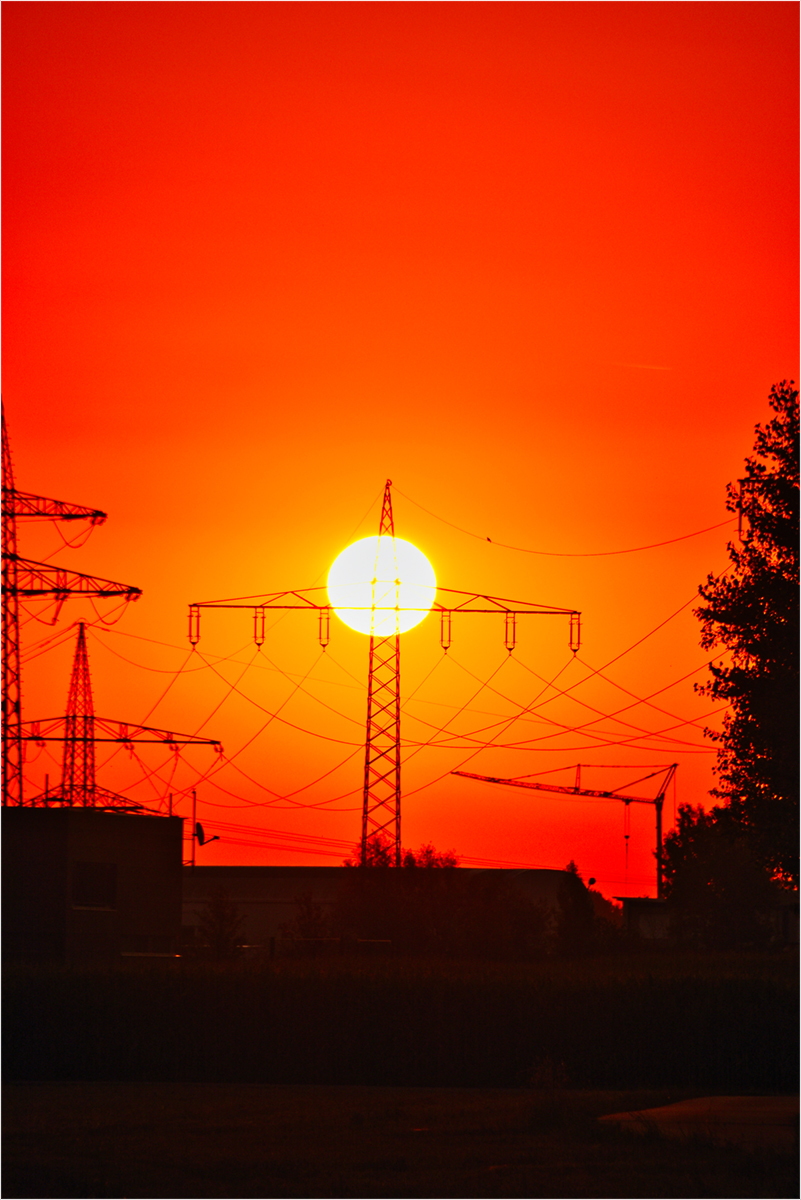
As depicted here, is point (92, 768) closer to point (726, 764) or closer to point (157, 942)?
point (157, 942)

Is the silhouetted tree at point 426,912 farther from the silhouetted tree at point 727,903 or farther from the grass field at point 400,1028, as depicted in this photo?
the grass field at point 400,1028

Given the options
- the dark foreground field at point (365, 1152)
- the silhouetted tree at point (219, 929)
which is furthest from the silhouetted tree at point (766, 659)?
the silhouetted tree at point (219, 929)

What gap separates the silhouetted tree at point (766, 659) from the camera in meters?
24.2

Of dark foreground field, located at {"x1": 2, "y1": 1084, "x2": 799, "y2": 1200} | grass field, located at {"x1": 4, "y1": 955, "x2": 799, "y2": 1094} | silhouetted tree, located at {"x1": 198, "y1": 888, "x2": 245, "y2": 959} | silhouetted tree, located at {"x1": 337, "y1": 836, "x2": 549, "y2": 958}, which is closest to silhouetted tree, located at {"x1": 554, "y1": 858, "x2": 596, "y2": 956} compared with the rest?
silhouetted tree, located at {"x1": 337, "y1": 836, "x2": 549, "y2": 958}

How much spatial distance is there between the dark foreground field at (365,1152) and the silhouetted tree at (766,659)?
5926 millimetres

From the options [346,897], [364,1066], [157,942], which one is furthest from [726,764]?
[346,897]

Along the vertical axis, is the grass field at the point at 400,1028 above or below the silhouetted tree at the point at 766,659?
below

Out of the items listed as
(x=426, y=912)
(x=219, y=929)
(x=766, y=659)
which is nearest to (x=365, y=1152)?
(x=766, y=659)

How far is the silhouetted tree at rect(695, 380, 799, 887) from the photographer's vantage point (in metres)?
24.2

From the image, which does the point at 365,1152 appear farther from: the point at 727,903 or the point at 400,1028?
the point at 727,903

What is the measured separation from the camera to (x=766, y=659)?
24875 mm

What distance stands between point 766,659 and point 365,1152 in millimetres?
10743

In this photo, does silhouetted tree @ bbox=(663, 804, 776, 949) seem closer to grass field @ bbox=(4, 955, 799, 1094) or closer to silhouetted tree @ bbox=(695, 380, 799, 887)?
grass field @ bbox=(4, 955, 799, 1094)

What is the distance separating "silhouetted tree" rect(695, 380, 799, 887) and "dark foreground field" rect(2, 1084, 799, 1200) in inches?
233
